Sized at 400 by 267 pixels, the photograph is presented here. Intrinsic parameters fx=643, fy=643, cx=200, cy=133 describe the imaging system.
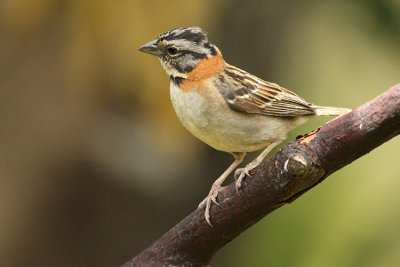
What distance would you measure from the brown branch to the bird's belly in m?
0.90

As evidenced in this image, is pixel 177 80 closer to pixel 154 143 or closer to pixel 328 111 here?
pixel 328 111

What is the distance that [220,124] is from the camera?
4980mm

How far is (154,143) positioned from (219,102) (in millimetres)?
2508

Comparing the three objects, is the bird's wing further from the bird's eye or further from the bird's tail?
the bird's eye

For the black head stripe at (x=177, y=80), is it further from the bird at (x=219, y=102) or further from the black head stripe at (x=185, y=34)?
the black head stripe at (x=185, y=34)

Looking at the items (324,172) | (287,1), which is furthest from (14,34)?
(324,172)

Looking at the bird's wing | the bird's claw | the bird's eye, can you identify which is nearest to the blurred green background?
the bird's eye

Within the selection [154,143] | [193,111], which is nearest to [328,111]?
[193,111]

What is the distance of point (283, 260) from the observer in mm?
6812

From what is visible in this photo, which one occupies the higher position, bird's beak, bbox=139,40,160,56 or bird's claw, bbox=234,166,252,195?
bird's beak, bbox=139,40,160,56

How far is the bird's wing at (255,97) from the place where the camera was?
516 cm

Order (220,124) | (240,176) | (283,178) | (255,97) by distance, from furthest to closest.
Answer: (255,97)
(220,124)
(240,176)
(283,178)

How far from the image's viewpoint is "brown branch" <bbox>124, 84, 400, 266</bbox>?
3.35 m

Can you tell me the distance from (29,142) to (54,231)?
1094mm
